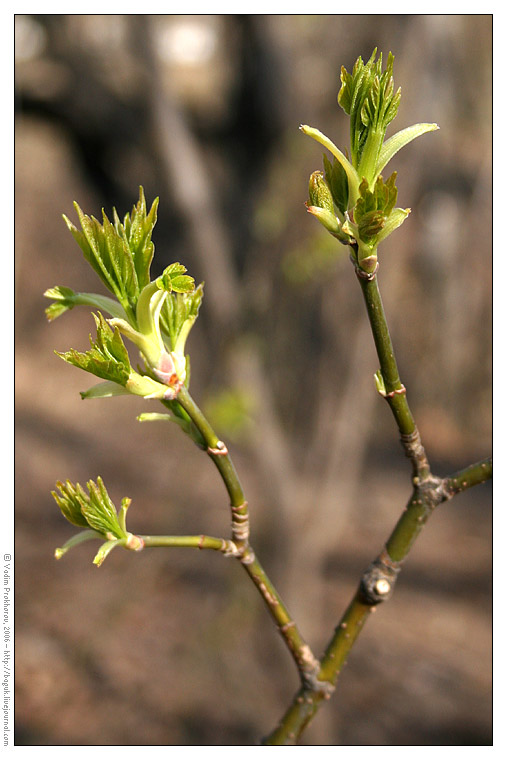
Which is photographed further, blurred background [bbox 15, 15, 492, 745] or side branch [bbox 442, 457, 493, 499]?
blurred background [bbox 15, 15, 492, 745]

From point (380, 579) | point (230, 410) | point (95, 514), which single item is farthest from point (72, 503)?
point (230, 410)

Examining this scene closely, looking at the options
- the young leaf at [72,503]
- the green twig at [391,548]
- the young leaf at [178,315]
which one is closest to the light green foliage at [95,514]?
the young leaf at [72,503]

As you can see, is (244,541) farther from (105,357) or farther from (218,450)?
(105,357)

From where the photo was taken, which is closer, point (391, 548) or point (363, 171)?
point (363, 171)

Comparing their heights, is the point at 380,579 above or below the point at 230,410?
below

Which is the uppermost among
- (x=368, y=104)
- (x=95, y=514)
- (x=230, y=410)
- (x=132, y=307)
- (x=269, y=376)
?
(x=269, y=376)

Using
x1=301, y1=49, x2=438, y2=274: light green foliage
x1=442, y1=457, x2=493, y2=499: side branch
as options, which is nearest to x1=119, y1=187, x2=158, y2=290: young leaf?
x1=301, y1=49, x2=438, y2=274: light green foliage

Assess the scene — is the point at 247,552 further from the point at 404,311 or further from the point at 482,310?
the point at 482,310

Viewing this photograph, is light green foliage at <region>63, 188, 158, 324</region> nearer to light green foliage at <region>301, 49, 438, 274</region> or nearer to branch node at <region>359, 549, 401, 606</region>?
light green foliage at <region>301, 49, 438, 274</region>

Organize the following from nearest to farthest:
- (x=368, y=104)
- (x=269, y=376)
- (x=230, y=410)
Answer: (x=368, y=104)
(x=230, y=410)
(x=269, y=376)

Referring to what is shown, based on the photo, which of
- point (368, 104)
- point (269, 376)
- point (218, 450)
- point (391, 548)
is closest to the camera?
point (368, 104)
